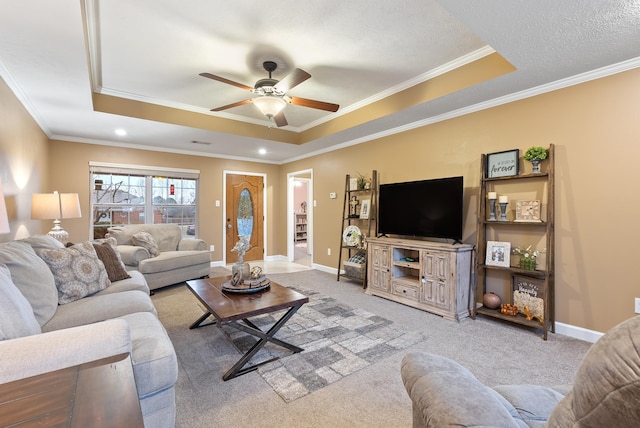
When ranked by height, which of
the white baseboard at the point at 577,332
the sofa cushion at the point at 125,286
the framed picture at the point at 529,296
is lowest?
the white baseboard at the point at 577,332

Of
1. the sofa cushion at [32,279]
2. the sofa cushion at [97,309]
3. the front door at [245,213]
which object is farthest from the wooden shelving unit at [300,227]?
the sofa cushion at [32,279]

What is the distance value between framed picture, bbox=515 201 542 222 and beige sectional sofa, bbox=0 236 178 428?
3297mm

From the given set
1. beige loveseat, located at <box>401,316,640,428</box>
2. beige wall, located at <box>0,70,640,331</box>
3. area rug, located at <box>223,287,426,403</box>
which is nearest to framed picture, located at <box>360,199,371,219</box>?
beige wall, located at <box>0,70,640,331</box>

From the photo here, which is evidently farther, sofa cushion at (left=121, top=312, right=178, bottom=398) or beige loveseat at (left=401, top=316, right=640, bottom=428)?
sofa cushion at (left=121, top=312, right=178, bottom=398)

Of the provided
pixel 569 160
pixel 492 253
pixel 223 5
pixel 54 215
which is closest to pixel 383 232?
pixel 492 253

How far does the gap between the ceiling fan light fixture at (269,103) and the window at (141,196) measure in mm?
3500

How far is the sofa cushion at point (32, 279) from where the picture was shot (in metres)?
1.71

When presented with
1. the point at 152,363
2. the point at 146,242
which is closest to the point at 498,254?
the point at 152,363

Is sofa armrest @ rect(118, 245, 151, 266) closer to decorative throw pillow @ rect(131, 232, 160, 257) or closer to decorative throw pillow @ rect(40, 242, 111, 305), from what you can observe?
decorative throw pillow @ rect(131, 232, 160, 257)

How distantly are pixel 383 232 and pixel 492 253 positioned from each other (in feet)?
4.82

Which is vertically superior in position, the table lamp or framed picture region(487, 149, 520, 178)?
framed picture region(487, 149, 520, 178)

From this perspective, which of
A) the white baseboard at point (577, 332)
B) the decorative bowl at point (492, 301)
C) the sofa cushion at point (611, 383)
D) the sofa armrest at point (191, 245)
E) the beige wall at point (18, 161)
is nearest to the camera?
the sofa cushion at point (611, 383)

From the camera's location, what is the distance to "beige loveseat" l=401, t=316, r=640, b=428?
1.59ft

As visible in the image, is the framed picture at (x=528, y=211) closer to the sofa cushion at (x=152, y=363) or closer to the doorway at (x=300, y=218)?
the sofa cushion at (x=152, y=363)
